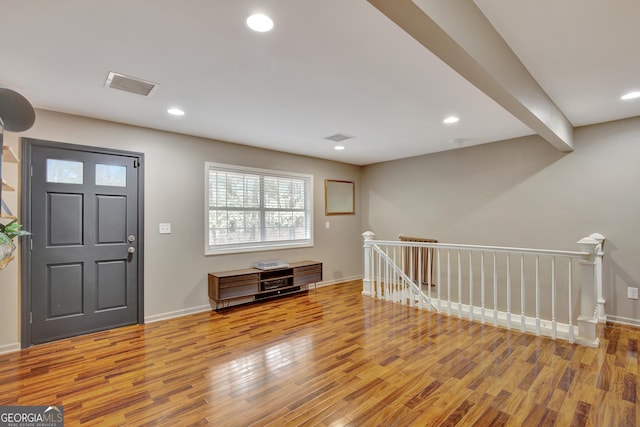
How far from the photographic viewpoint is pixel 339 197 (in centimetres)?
606

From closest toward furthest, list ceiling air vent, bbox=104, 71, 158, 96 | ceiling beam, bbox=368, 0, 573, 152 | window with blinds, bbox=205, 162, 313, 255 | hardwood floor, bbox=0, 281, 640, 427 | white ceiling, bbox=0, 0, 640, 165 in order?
ceiling beam, bbox=368, 0, 573, 152 < white ceiling, bbox=0, 0, 640, 165 < hardwood floor, bbox=0, 281, 640, 427 < ceiling air vent, bbox=104, 71, 158, 96 < window with blinds, bbox=205, 162, 313, 255

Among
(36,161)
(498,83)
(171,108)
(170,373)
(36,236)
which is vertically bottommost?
(170,373)

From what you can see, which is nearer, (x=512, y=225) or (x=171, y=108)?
(x=171, y=108)

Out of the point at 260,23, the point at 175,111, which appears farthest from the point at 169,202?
the point at 260,23

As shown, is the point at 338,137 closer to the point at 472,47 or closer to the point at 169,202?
the point at 169,202

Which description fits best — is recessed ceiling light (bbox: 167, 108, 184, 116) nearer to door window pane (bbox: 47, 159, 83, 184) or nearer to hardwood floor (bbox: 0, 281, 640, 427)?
door window pane (bbox: 47, 159, 83, 184)

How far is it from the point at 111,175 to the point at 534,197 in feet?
17.8

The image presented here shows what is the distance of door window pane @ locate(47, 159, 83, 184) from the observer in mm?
3125

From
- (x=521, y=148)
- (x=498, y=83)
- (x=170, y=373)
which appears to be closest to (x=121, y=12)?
(x=498, y=83)

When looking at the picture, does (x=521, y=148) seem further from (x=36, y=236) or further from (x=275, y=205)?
(x=36, y=236)

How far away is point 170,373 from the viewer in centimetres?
245

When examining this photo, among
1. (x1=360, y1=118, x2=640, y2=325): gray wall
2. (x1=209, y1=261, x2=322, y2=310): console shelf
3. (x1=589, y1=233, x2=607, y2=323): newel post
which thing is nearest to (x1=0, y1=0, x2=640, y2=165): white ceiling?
(x1=360, y1=118, x2=640, y2=325): gray wall

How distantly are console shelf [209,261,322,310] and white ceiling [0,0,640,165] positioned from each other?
78.7 inches

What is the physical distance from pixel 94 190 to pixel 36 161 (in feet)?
1.77
